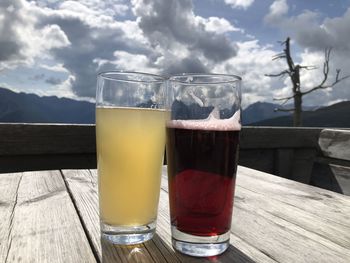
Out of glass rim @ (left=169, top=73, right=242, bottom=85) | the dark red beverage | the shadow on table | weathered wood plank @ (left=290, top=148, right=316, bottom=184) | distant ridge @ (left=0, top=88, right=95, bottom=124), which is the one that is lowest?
distant ridge @ (left=0, top=88, right=95, bottom=124)

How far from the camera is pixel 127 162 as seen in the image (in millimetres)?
695

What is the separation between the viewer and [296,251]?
697mm

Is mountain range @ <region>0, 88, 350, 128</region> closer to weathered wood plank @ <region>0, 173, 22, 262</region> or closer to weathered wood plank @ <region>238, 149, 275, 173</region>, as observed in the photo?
weathered wood plank @ <region>238, 149, 275, 173</region>

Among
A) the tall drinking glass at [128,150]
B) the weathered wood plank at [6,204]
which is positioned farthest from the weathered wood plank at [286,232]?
the weathered wood plank at [6,204]

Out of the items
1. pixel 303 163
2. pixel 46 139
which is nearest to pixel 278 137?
pixel 303 163

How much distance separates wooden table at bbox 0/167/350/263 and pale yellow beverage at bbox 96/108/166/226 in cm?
7

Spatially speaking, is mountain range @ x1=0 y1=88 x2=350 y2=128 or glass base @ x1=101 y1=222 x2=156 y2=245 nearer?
glass base @ x1=101 y1=222 x2=156 y2=245

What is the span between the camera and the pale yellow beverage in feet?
2.28

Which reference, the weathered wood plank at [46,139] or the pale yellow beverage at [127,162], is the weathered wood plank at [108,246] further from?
the weathered wood plank at [46,139]

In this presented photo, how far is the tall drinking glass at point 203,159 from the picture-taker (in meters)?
0.65

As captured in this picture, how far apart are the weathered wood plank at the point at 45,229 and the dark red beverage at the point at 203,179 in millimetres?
187

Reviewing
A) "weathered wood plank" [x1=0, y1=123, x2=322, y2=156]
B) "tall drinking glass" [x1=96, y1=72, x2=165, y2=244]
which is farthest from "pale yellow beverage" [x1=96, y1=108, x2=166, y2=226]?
"weathered wood plank" [x1=0, y1=123, x2=322, y2=156]

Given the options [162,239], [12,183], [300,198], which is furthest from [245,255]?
[12,183]

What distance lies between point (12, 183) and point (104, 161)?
72 cm
